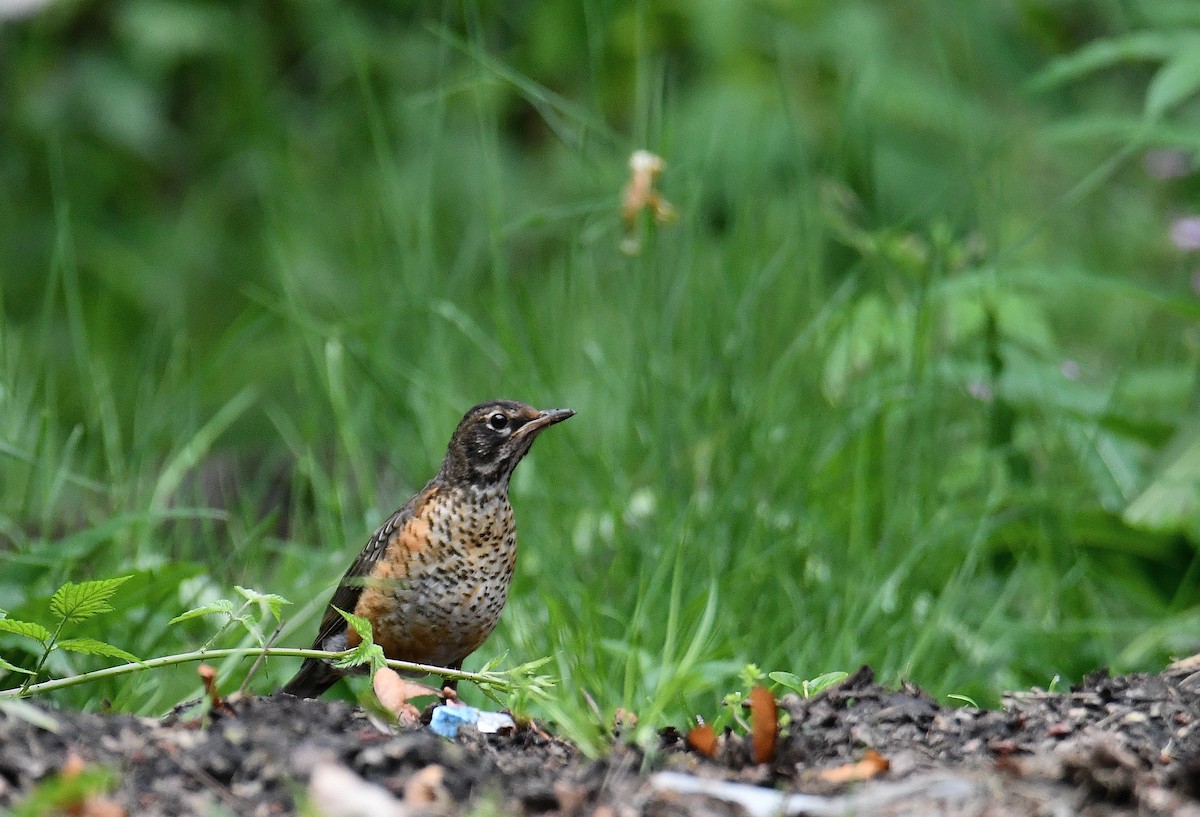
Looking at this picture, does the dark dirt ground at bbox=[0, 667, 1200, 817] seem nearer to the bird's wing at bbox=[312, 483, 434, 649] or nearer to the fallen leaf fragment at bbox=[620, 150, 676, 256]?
the bird's wing at bbox=[312, 483, 434, 649]

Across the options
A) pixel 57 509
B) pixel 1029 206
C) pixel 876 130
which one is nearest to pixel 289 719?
pixel 57 509

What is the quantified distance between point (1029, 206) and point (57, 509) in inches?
238

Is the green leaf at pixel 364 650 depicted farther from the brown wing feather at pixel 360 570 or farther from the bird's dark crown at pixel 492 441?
the bird's dark crown at pixel 492 441

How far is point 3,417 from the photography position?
4.50 metres

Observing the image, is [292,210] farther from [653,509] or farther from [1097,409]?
[1097,409]

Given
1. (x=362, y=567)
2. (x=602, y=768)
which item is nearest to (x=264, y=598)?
(x=602, y=768)

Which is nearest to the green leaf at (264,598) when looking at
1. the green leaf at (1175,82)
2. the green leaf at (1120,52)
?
the green leaf at (1175,82)

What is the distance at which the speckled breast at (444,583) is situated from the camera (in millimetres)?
3680

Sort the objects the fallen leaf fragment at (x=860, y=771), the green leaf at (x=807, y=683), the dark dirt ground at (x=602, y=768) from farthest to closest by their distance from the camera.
Answer: the green leaf at (x=807, y=683)
the fallen leaf fragment at (x=860, y=771)
the dark dirt ground at (x=602, y=768)

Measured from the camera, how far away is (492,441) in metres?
4.00

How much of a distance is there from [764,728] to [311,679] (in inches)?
63.8

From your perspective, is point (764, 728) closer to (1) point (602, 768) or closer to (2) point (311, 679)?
(1) point (602, 768)

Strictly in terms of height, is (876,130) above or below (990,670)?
above

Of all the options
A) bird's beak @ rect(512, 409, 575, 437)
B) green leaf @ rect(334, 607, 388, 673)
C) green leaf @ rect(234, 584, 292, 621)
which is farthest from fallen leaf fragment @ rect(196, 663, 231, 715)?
bird's beak @ rect(512, 409, 575, 437)
